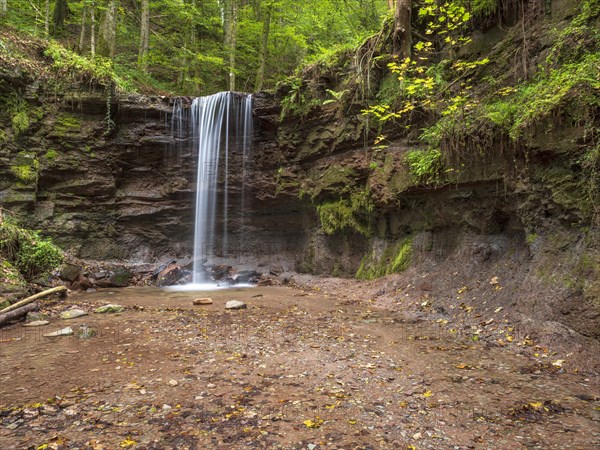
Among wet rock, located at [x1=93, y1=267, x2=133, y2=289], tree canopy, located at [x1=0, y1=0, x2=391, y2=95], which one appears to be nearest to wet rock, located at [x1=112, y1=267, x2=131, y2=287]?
wet rock, located at [x1=93, y1=267, x2=133, y2=289]

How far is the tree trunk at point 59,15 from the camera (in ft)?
56.5

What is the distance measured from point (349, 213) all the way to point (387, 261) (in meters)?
2.30

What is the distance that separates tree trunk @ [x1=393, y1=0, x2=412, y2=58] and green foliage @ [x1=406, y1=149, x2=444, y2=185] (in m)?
3.19

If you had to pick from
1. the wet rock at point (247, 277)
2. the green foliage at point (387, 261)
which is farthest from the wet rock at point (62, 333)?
the wet rock at point (247, 277)

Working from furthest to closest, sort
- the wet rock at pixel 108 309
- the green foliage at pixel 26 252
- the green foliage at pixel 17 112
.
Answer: the green foliage at pixel 17 112
the green foliage at pixel 26 252
the wet rock at pixel 108 309

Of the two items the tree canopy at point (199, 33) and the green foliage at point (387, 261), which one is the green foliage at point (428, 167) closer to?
the green foliage at point (387, 261)

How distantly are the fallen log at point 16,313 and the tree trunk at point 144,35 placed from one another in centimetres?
1437

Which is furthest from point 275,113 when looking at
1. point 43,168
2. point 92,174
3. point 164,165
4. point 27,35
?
point 27,35

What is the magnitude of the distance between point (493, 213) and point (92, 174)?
13.9 m

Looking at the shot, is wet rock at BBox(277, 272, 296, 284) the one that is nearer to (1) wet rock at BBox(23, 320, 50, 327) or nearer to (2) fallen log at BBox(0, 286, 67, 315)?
(2) fallen log at BBox(0, 286, 67, 315)

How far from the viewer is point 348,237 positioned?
12.3 m

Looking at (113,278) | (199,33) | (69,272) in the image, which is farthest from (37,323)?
(199,33)

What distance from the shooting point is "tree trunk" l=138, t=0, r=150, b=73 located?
665 inches

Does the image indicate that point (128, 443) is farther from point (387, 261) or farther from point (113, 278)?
point (113, 278)
